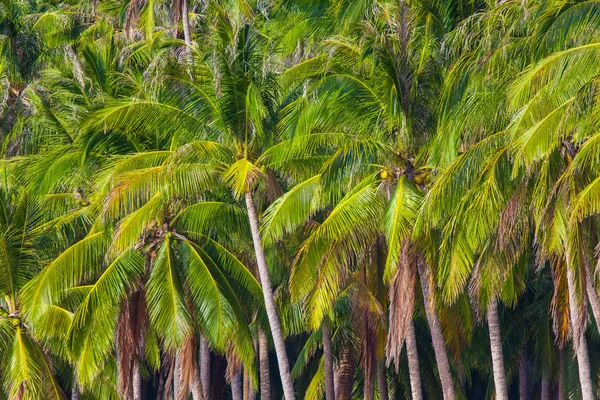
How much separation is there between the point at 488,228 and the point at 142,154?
6655mm

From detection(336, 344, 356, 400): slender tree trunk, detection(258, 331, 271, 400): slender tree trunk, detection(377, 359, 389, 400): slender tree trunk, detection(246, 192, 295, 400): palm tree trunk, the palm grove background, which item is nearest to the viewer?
the palm grove background

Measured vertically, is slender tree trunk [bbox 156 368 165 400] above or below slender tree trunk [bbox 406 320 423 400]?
above

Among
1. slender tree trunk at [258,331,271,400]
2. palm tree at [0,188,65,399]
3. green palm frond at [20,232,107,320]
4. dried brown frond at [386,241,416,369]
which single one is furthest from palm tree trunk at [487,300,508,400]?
palm tree at [0,188,65,399]

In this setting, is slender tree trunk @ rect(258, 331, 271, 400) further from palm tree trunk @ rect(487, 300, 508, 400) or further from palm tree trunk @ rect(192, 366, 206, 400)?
palm tree trunk @ rect(487, 300, 508, 400)

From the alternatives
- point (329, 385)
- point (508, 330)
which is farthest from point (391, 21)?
point (508, 330)

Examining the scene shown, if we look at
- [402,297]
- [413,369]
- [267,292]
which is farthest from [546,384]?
[402,297]

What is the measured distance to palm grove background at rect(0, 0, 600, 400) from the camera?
15.3 metres

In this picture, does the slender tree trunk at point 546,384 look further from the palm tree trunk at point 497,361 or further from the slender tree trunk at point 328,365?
the palm tree trunk at point 497,361

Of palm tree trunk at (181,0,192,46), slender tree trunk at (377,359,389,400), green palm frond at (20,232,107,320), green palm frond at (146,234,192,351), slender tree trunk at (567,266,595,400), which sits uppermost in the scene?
palm tree trunk at (181,0,192,46)

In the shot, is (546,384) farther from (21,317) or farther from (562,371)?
(21,317)

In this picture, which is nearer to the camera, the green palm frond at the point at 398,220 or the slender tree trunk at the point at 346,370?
the green palm frond at the point at 398,220

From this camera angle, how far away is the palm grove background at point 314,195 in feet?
50.2

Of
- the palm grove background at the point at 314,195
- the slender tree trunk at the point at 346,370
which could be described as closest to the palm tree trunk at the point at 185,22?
the palm grove background at the point at 314,195

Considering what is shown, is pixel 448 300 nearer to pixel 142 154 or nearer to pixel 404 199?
pixel 404 199
